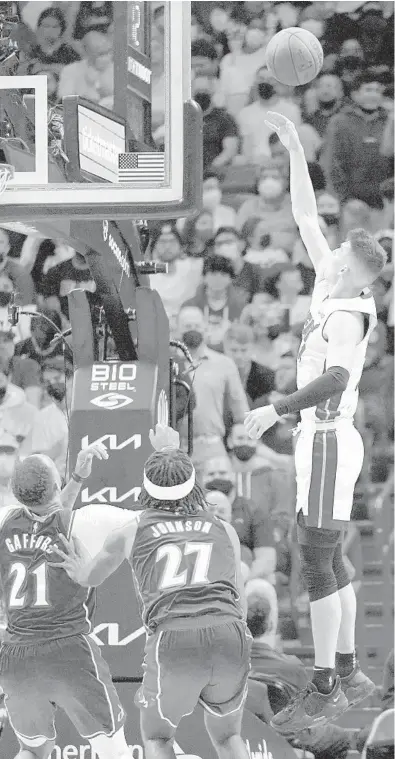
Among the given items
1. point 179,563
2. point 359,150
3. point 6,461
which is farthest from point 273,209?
point 179,563

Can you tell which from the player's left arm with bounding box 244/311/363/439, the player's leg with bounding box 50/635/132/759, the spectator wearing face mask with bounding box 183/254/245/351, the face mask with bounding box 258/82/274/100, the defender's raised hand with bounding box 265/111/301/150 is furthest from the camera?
the face mask with bounding box 258/82/274/100

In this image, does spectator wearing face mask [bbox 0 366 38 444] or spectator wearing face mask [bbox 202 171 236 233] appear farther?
spectator wearing face mask [bbox 202 171 236 233]

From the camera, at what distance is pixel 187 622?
17.0ft

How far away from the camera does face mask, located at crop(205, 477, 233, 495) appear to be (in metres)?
8.66

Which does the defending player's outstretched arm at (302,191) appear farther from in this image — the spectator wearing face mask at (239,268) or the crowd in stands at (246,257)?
the spectator wearing face mask at (239,268)

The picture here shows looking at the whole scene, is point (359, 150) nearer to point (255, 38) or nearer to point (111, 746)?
point (255, 38)

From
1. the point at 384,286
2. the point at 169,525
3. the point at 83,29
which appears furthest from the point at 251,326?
the point at 169,525

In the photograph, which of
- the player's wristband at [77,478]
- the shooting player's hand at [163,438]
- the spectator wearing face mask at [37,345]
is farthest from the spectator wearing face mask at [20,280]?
the player's wristband at [77,478]

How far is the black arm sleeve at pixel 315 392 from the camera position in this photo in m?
5.41

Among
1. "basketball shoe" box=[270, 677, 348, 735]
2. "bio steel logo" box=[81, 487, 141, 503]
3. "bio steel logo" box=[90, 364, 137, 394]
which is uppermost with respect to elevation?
Result: "bio steel logo" box=[90, 364, 137, 394]

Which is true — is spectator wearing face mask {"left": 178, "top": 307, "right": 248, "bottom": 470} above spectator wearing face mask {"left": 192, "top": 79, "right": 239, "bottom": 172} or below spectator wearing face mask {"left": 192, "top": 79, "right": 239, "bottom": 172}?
below

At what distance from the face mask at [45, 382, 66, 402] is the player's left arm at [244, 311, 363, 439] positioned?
13.0 feet

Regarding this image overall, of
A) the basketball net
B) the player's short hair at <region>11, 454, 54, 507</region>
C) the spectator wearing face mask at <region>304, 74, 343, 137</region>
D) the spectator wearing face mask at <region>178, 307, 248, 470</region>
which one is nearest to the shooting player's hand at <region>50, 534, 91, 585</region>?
the player's short hair at <region>11, 454, 54, 507</region>

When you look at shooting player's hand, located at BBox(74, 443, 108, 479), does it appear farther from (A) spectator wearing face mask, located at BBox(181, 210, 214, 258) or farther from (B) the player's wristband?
(A) spectator wearing face mask, located at BBox(181, 210, 214, 258)
